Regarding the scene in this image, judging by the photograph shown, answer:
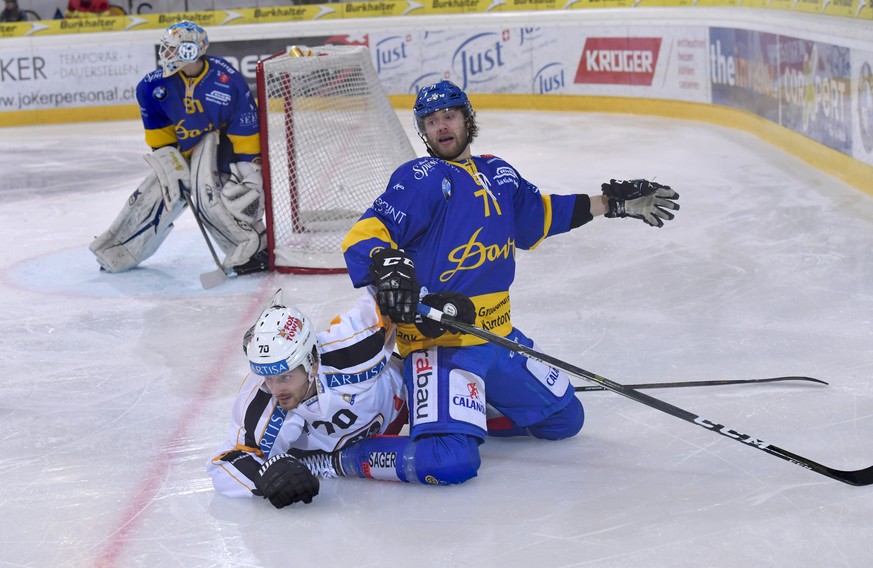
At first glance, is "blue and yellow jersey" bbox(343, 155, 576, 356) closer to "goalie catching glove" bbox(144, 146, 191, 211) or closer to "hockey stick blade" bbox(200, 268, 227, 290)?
"hockey stick blade" bbox(200, 268, 227, 290)

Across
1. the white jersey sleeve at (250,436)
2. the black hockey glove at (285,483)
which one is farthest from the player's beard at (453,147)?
the black hockey glove at (285,483)

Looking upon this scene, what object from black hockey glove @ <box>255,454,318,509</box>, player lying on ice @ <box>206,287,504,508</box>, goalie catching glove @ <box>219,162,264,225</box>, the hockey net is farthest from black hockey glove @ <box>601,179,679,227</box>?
goalie catching glove @ <box>219,162,264,225</box>

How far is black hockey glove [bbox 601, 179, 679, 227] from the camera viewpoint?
3.40 metres

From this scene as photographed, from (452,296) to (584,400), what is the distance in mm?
888

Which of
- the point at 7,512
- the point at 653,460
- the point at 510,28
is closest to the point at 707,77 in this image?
the point at 510,28

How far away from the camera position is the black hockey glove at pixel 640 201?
3.40 metres

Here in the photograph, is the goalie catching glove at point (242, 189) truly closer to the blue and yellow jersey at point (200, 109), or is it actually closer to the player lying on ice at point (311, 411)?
the blue and yellow jersey at point (200, 109)

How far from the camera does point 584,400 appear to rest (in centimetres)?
362

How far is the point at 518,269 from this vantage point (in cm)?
544

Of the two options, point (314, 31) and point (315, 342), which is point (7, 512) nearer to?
point (315, 342)

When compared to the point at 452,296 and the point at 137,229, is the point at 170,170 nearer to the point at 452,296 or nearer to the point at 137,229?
the point at 137,229

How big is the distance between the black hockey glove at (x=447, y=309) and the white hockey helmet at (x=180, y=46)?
104 inches

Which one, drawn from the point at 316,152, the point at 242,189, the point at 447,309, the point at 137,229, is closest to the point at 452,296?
the point at 447,309

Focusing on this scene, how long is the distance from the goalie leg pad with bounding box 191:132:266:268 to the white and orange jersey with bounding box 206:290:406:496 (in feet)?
8.75
